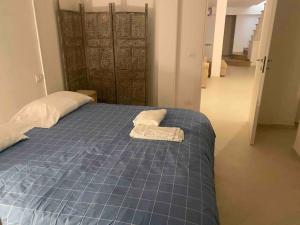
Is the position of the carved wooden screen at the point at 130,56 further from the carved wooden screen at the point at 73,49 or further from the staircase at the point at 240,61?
the staircase at the point at 240,61

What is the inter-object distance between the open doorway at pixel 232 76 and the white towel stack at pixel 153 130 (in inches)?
53.0

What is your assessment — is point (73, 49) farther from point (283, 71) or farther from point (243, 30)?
point (243, 30)

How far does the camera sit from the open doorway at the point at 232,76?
3.88m

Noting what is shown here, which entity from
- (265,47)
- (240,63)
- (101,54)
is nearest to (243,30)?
(240,63)

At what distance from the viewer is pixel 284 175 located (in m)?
2.49

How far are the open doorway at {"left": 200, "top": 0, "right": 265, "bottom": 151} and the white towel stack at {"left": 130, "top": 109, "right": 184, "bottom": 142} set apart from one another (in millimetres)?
1345

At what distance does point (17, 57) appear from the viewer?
7.80 ft

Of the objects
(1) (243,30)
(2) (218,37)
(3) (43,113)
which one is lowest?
(3) (43,113)

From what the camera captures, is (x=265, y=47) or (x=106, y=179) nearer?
(x=106, y=179)

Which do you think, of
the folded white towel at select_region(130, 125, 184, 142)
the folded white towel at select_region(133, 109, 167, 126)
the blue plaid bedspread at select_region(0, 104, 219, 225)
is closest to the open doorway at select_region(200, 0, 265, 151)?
the folded white towel at select_region(133, 109, 167, 126)

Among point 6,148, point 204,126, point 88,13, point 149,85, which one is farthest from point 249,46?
point 6,148

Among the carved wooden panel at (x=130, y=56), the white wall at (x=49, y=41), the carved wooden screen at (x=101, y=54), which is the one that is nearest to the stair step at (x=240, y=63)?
the carved wooden panel at (x=130, y=56)

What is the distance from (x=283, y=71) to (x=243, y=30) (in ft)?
24.9

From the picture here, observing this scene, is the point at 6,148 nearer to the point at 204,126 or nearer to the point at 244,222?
the point at 204,126
